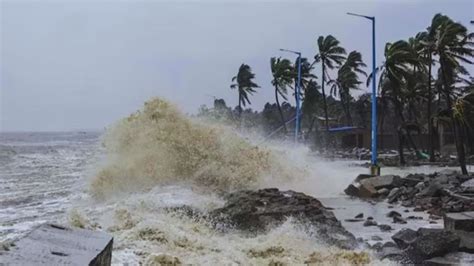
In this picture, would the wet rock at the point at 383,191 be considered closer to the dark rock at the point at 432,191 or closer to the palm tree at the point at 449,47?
the dark rock at the point at 432,191

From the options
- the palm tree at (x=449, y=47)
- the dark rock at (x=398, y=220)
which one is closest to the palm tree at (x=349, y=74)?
the palm tree at (x=449, y=47)

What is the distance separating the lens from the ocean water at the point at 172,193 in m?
7.66

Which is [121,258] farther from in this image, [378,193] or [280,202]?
[378,193]

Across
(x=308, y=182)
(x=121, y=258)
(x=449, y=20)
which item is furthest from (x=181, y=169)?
(x=449, y=20)

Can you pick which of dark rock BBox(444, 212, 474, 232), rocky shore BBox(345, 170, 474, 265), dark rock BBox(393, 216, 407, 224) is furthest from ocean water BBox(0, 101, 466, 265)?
dark rock BBox(444, 212, 474, 232)

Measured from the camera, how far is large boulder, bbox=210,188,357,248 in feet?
29.2

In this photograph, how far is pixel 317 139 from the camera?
188 ft

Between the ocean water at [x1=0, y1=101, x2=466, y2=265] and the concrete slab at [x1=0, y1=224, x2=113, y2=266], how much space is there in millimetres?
1236

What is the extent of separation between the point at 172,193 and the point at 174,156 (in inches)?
149

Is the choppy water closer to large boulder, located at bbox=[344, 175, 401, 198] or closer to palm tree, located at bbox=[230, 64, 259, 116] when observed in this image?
large boulder, located at bbox=[344, 175, 401, 198]

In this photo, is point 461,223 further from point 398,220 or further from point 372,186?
point 372,186

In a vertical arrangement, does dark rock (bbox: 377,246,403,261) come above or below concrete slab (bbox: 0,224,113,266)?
below

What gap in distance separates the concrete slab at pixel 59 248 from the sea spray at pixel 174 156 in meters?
9.22

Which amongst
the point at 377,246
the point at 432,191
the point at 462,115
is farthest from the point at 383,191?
the point at 462,115
